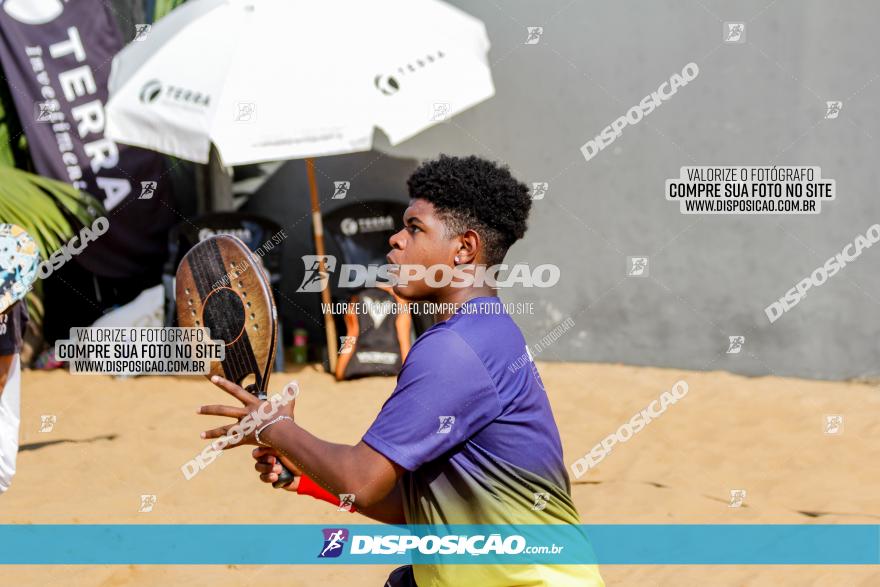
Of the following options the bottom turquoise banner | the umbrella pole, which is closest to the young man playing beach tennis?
the bottom turquoise banner

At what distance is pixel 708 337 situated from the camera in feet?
22.3

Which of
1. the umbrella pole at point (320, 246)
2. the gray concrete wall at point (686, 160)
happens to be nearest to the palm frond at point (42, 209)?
the umbrella pole at point (320, 246)

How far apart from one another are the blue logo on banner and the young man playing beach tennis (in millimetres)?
1751

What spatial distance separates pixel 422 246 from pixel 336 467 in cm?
55

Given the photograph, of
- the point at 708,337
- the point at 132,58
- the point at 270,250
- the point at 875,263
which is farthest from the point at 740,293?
the point at 132,58

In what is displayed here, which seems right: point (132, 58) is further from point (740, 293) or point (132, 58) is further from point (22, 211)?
point (740, 293)

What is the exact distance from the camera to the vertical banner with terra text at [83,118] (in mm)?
7344

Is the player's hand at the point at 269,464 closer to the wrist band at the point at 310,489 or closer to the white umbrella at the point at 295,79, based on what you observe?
the wrist band at the point at 310,489

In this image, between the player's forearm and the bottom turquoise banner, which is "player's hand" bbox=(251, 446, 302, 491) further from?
the bottom turquoise banner

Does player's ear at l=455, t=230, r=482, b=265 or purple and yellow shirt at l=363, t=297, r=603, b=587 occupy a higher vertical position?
player's ear at l=455, t=230, r=482, b=265

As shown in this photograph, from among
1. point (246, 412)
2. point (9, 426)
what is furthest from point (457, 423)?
point (9, 426)

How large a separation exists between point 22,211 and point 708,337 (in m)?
5.03

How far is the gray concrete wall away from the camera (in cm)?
644

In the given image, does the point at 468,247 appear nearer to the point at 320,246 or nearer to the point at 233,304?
the point at 233,304
